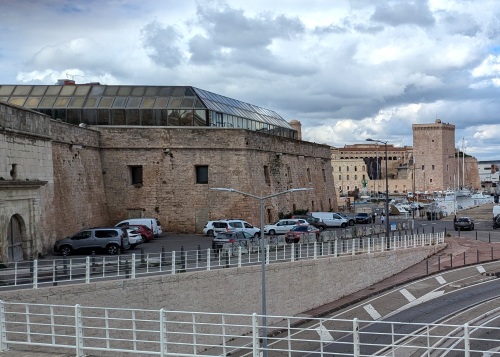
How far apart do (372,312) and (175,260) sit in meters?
9.54

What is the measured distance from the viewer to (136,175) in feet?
137

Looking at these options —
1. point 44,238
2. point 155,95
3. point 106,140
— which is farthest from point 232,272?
point 155,95

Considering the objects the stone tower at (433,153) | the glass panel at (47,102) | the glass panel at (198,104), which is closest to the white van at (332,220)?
the glass panel at (198,104)

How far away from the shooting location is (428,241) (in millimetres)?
42406

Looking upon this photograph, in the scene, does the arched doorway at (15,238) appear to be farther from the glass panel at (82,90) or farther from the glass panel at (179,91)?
the glass panel at (179,91)

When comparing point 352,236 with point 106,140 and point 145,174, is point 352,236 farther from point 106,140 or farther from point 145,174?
point 106,140

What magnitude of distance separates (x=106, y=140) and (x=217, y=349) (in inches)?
820

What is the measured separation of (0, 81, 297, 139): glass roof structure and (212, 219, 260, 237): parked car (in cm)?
786

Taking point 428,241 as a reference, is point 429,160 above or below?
above

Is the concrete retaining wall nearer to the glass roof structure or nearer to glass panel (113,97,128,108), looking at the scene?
the glass roof structure

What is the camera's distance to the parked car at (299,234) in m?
35.5

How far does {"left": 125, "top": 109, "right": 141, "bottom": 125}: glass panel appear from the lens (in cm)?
4275

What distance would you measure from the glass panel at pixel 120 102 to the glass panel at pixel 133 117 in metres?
0.69

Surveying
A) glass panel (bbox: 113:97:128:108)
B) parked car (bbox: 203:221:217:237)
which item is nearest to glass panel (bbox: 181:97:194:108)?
glass panel (bbox: 113:97:128:108)
